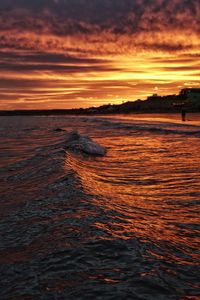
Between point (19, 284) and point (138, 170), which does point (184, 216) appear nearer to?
point (19, 284)

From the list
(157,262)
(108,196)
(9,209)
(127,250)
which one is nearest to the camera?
(157,262)

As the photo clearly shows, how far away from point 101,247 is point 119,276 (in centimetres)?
92

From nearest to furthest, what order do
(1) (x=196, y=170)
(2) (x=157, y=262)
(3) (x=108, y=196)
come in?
1. (2) (x=157, y=262)
2. (3) (x=108, y=196)
3. (1) (x=196, y=170)

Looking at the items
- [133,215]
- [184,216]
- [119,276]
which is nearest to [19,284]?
[119,276]

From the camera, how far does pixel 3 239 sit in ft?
19.3

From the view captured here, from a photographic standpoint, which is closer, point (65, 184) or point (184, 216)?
point (184, 216)

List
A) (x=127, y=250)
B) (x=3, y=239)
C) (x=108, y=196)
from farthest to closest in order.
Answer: (x=108, y=196) < (x=3, y=239) < (x=127, y=250)

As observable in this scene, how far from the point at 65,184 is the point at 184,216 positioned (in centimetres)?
390

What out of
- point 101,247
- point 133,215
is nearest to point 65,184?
point 133,215

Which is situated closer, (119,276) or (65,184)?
(119,276)

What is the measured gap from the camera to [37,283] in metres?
4.25

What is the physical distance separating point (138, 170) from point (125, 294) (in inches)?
348

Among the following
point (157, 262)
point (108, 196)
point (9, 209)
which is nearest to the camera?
point (157, 262)

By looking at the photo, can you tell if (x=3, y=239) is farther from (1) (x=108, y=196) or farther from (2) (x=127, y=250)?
(1) (x=108, y=196)
